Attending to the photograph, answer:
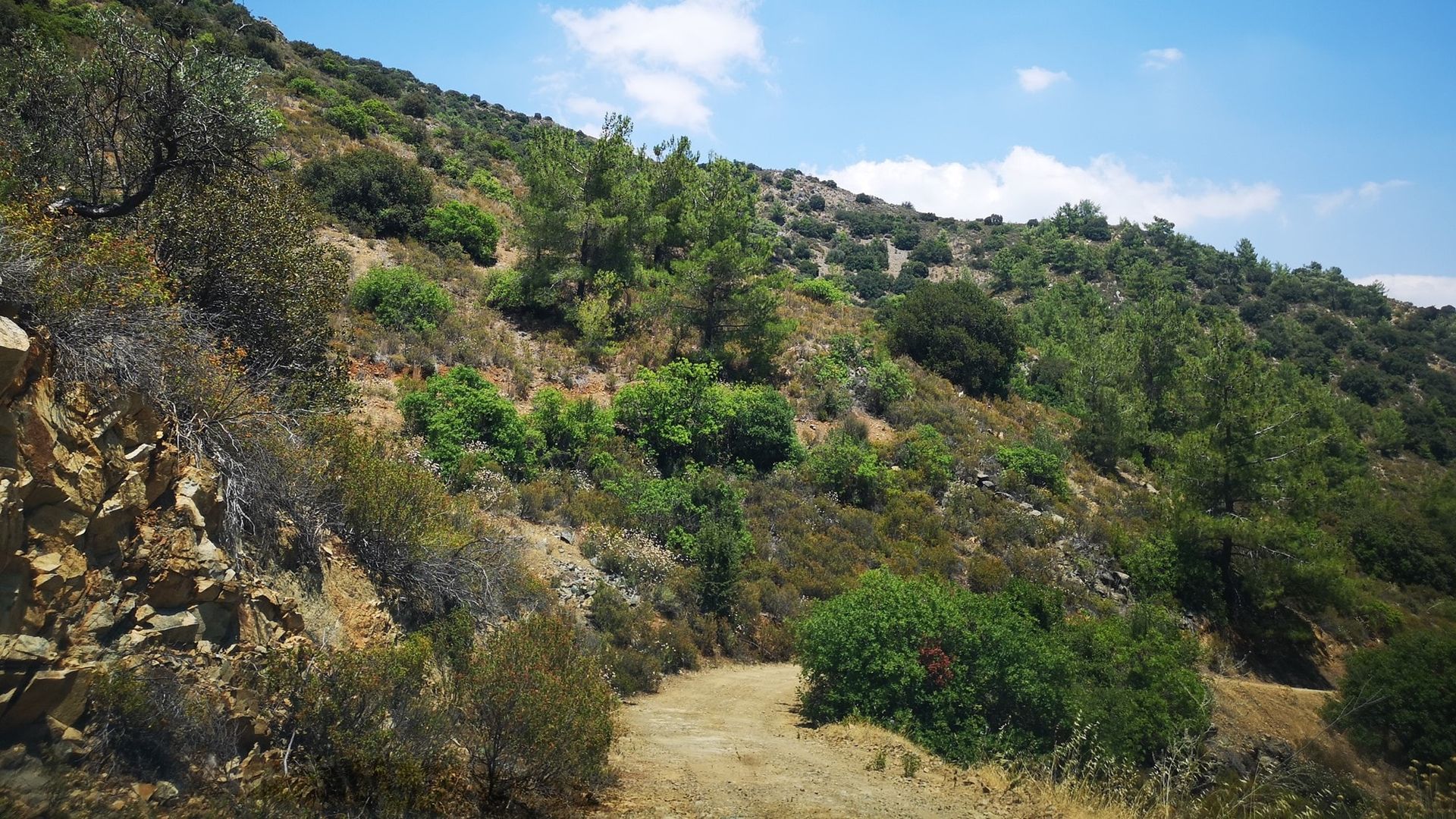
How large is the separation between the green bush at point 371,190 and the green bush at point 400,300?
5.08 meters

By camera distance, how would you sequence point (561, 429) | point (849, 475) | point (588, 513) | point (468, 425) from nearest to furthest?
point (588, 513)
point (468, 425)
point (561, 429)
point (849, 475)

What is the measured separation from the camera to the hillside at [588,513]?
214 inches

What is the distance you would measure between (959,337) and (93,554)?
30.0 metres

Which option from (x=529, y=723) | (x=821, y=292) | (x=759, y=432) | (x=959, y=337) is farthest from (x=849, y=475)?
(x=821, y=292)

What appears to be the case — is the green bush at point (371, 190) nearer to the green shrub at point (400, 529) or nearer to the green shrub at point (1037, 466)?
the green shrub at point (400, 529)

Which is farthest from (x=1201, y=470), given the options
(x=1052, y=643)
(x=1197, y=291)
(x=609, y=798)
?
(x=1197, y=291)

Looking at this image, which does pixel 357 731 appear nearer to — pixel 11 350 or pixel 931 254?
pixel 11 350

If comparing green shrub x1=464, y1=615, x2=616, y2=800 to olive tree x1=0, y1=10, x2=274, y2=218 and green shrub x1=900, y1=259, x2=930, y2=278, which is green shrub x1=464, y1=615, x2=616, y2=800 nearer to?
olive tree x1=0, y1=10, x2=274, y2=218

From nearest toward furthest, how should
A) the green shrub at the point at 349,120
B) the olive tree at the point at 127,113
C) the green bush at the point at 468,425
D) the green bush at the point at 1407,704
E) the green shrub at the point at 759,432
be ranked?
the olive tree at the point at 127,113, the green bush at the point at 1407,704, the green bush at the point at 468,425, the green shrub at the point at 759,432, the green shrub at the point at 349,120

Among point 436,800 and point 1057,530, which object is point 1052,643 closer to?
point 436,800

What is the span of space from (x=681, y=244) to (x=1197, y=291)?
181ft

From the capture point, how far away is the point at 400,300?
20.8 meters

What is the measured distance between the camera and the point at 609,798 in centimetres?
690

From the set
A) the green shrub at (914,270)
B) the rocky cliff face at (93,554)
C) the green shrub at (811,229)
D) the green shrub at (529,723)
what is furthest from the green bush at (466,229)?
the green shrub at (811,229)
